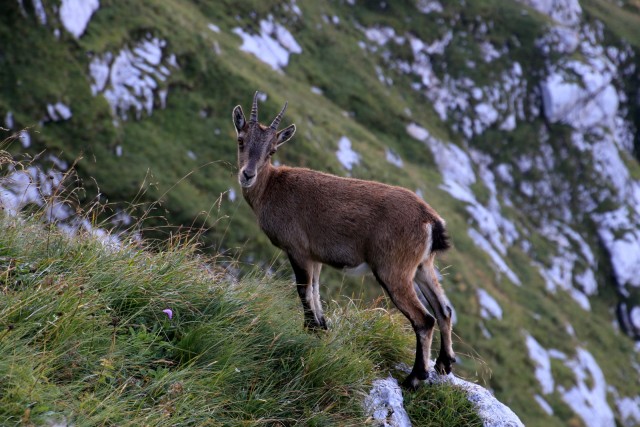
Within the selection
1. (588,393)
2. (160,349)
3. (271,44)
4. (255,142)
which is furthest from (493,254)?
(160,349)

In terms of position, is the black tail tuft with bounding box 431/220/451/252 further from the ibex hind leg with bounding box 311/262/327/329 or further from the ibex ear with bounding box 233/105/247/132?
the ibex ear with bounding box 233/105/247/132

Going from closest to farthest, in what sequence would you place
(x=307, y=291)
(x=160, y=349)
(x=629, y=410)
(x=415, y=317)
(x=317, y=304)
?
(x=160, y=349), (x=415, y=317), (x=307, y=291), (x=317, y=304), (x=629, y=410)

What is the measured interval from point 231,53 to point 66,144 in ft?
75.6

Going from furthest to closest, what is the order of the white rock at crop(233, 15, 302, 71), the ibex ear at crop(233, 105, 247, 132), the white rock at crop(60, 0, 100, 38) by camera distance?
the white rock at crop(233, 15, 302, 71)
the white rock at crop(60, 0, 100, 38)
the ibex ear at crop(233, 105, 247, 132)

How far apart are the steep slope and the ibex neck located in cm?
857

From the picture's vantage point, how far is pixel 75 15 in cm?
4162

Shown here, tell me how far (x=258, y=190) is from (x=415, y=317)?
11.0ft

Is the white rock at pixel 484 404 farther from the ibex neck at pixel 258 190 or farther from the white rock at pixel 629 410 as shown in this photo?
the white rock at pixel 629 410

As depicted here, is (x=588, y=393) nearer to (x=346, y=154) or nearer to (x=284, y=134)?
(x=346, y=154)

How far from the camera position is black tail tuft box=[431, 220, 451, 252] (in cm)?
856

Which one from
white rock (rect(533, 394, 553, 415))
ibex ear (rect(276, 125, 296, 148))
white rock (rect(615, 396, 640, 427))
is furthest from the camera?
white rock (rect(615, 396, 640, 427))

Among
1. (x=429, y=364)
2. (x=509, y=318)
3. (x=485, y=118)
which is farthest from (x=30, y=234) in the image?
(x=485, y=118)

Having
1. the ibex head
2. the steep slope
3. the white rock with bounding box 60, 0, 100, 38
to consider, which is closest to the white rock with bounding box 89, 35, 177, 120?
the steep slope

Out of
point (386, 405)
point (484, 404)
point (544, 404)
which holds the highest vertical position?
point (484, 404)
